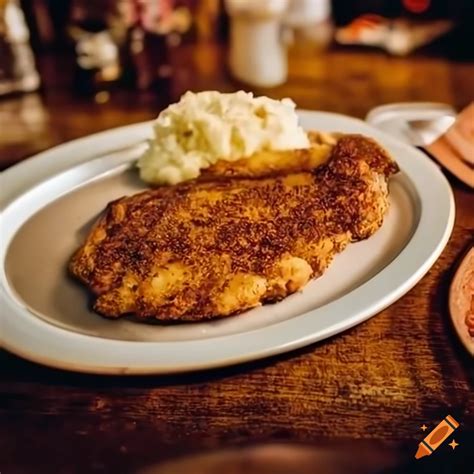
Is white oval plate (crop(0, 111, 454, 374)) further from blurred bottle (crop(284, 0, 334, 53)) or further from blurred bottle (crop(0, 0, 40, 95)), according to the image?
blurred bottle (crop(284, 0, 334, 53))

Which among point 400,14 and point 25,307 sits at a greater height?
point 25,307

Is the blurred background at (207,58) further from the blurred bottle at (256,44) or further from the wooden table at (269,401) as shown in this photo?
the wooden table at (269,401)

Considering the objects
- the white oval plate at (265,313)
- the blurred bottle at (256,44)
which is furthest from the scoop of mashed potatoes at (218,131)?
the blurred bottle at (256,44)

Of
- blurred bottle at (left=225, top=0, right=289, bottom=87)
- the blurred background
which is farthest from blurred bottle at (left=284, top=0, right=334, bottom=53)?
blurred bottle at (left=225, top=0, right=289, bottom=87)

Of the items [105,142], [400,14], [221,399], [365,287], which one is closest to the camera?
[221,399]

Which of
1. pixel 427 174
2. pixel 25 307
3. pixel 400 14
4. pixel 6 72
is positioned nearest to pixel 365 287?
pixel 427 174

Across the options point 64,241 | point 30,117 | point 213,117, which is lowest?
point 30,117

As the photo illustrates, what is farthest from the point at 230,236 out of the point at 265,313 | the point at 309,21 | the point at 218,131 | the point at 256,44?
the point at 309,21

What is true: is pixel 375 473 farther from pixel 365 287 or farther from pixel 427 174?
pixel 427 174
